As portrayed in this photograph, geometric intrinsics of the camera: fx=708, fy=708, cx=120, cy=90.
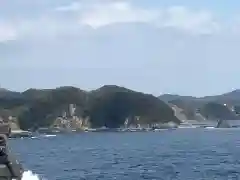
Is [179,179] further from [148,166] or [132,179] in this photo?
[148,166]

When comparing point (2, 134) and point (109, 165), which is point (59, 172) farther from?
point (2, 134)

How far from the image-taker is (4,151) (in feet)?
110

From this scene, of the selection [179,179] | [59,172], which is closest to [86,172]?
[59,172]

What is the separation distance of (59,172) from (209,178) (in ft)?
64.4

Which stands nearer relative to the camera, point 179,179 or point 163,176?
point 179,179

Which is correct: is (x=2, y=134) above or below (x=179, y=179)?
above

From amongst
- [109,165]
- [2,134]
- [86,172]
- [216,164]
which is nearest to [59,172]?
[86,172]

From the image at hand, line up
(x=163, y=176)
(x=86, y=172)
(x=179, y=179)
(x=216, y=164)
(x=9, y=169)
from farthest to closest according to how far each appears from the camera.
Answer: (x=216, y=164), (x=86, y=172), (x=163, y=176), (x=179, y=179), (x=9, y=169)

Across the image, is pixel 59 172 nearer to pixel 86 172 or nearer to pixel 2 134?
pixel 86 172

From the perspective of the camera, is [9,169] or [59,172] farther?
[59,172]

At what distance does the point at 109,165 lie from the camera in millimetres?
85875

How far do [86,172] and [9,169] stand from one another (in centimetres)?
4312

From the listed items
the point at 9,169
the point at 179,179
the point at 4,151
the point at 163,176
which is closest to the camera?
the point at 9,169

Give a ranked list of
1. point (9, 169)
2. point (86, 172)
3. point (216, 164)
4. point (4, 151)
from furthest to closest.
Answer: point (216, 164) < point (86, 172) < point (4, 151) < point (9, 169)
